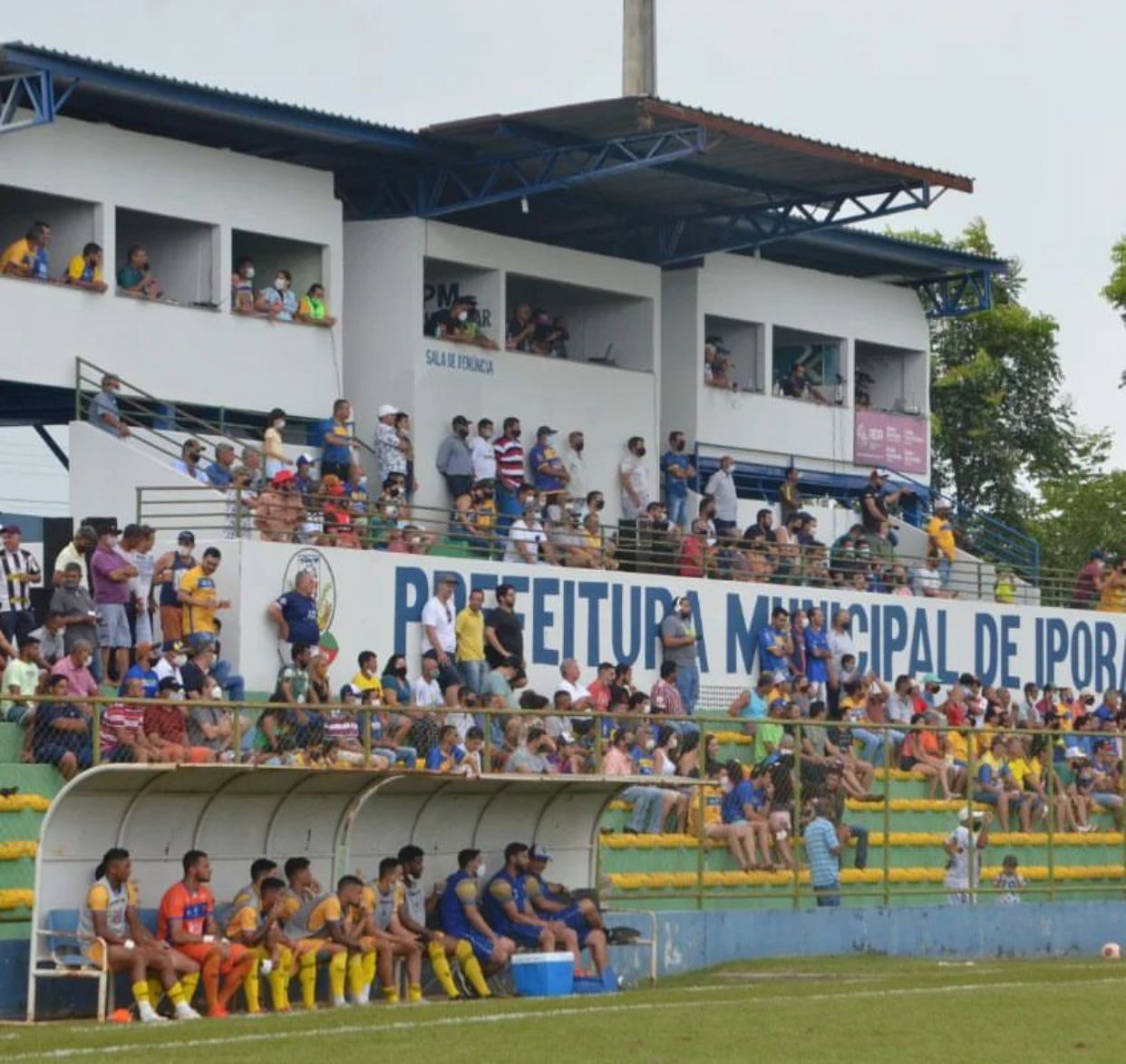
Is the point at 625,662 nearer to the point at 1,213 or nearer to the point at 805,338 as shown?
the point at 1,213

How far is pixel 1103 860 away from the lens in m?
28.1

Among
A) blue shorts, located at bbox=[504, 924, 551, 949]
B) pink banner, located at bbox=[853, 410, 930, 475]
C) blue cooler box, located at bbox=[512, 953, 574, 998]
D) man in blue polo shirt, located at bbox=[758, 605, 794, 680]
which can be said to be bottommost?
blue cooler box, located at bbox=[512, 953, 574, 998]

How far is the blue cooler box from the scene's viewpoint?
20.6 meters

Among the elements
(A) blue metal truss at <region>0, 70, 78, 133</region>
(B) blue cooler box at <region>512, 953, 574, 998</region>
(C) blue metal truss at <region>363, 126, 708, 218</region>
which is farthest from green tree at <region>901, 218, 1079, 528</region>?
(B) blue cooler box at <region>512, 953, 574, 998</region>

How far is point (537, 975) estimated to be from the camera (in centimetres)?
2059

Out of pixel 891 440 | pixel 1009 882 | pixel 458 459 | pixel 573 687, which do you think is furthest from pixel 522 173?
pixel 1009 882

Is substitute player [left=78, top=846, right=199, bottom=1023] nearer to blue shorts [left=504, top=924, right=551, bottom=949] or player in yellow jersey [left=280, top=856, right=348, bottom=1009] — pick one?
player in yellow jersey [left=280, top=856, right=348, bottom=1009]

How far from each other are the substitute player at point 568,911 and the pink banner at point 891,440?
858 inches

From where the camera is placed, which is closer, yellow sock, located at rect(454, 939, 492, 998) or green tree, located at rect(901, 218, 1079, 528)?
yellow sock, located at rect(454, 939, 492, 998)

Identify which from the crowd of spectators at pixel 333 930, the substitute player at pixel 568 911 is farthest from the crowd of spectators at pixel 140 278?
the substitute player at pixel 568 911

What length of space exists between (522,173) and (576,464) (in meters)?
4.11

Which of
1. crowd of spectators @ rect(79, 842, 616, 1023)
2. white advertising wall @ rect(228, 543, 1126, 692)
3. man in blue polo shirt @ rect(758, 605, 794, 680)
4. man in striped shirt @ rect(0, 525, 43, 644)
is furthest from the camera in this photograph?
man in blue polo shirt @ rect(758, 605, 794, 680)

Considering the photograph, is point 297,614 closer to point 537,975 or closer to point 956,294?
point 537,975

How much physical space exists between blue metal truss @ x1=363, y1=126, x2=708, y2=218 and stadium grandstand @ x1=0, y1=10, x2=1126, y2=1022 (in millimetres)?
72
